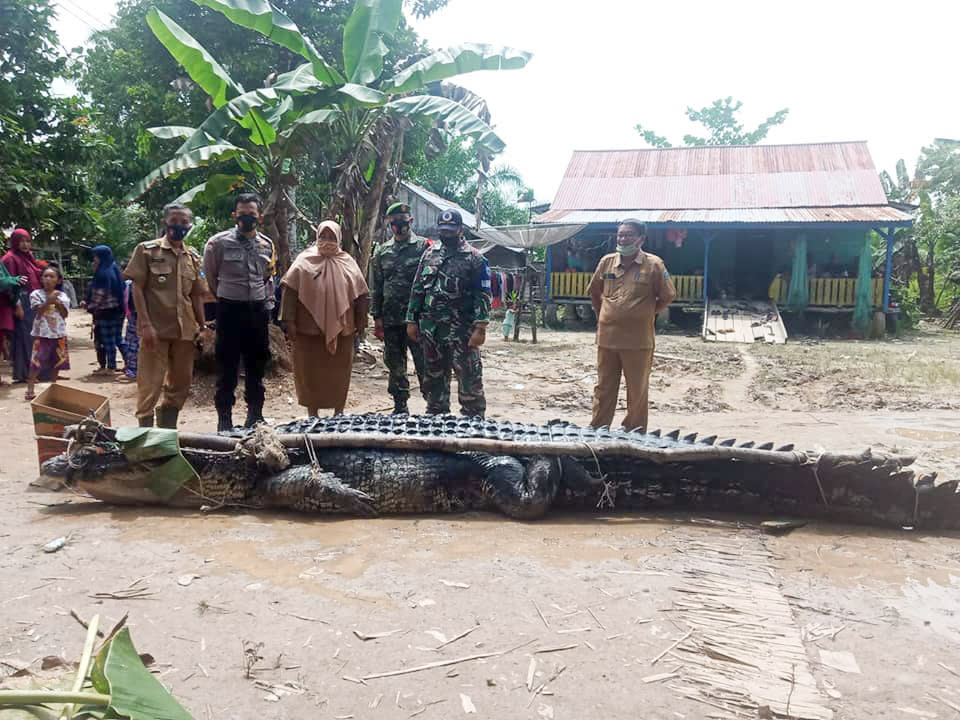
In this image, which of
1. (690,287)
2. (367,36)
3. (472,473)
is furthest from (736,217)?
(472,473)

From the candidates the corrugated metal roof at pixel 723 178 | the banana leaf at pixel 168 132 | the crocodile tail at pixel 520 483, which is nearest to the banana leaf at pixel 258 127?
the banana leaf at pixel 168 132

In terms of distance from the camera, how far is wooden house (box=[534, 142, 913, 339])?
15.1 metres

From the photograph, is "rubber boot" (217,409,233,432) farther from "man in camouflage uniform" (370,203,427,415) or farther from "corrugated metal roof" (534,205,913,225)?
"corrugated metal roof" (534,205,913,225)

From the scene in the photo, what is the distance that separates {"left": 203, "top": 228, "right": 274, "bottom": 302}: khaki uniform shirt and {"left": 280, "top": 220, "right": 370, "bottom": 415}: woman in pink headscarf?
0.24 meters

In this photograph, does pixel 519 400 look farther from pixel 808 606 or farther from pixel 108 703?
pixel 108 703

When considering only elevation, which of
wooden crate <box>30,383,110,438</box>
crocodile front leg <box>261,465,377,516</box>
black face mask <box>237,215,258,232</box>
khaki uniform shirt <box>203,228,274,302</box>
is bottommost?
crocodile front leg <box>261,465,377,516</box>

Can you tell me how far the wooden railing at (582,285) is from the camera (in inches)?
621

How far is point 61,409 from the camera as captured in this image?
412cm

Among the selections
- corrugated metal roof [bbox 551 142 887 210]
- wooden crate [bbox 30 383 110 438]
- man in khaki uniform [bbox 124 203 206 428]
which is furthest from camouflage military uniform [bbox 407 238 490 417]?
corrugated metal roof [bbox 551 142 887 210]

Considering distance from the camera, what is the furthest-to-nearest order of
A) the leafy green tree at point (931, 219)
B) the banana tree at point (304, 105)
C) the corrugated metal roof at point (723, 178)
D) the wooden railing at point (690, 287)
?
1. the leafy green tree at point (931, 219)
2. the corrugated metal roof at point (723, 178)
3. the wooden railing at point (690, 287)
4. the banana tree at point (304, 105)

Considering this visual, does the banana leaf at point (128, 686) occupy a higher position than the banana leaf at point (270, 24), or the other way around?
the banana leaf at point (270, 24)

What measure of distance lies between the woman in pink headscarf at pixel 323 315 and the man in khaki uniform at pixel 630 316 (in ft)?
6.18

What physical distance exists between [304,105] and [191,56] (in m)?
1.17

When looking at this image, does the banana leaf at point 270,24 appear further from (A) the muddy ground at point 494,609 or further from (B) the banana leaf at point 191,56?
(A) the muddy ground at point 494,609
